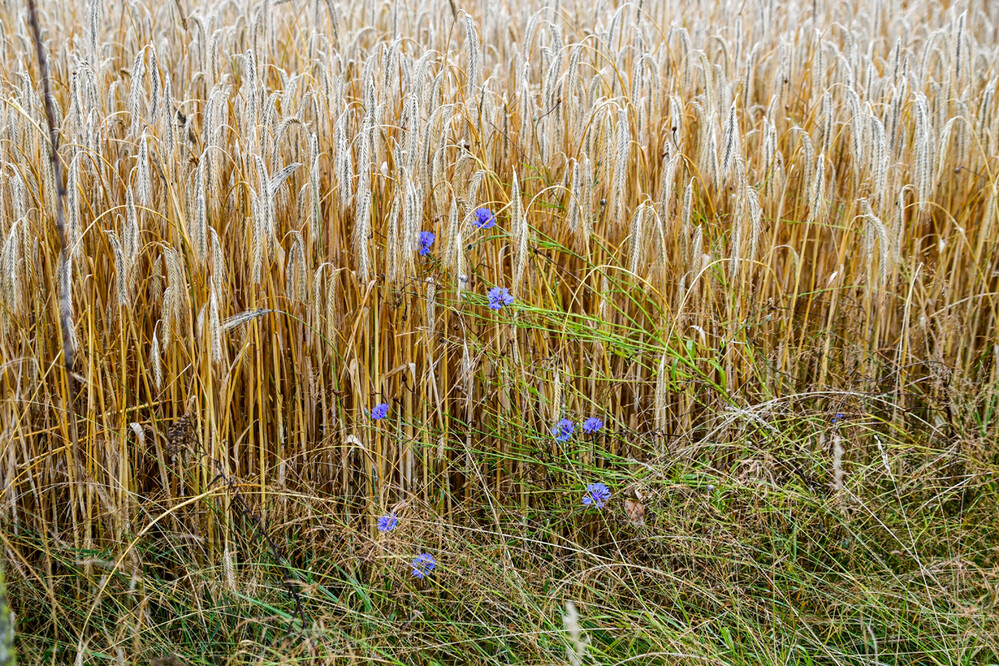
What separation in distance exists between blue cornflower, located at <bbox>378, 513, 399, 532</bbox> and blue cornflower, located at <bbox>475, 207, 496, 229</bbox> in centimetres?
58

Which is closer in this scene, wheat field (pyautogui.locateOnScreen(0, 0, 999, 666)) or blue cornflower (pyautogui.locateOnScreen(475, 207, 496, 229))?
wheat field (pyautogui.locateOnScreen(0, 0, 999, 666))

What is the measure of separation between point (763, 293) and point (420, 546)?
97cm

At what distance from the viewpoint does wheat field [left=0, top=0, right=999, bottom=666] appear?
1.37m

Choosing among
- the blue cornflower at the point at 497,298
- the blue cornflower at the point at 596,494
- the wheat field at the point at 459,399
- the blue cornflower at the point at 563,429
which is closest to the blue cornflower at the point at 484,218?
the wheat field at the point at 459,399

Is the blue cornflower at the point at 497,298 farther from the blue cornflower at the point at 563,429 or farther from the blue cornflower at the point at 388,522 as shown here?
the blue cornflower at the point at 388,522

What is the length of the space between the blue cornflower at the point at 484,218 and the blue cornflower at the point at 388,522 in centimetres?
58

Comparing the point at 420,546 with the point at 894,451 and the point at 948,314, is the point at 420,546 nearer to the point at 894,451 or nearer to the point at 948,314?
the point at 894,451

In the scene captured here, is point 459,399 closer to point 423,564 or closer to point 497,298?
point 497,298

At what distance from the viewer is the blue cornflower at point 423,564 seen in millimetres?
1394

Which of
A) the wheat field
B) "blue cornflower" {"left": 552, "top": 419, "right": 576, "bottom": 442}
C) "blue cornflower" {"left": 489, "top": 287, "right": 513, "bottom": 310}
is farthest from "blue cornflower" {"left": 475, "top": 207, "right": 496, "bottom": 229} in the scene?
"blue cornflower" {"left": 552, "top": 419, "right": 576, "bottom": 442}

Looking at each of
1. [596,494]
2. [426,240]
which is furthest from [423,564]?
[426,240]

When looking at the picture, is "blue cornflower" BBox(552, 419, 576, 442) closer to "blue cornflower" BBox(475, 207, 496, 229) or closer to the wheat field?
the wheat field

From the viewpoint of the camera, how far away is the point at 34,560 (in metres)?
1.56

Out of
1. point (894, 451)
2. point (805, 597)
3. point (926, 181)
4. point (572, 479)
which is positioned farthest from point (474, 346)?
point (926, 181)
